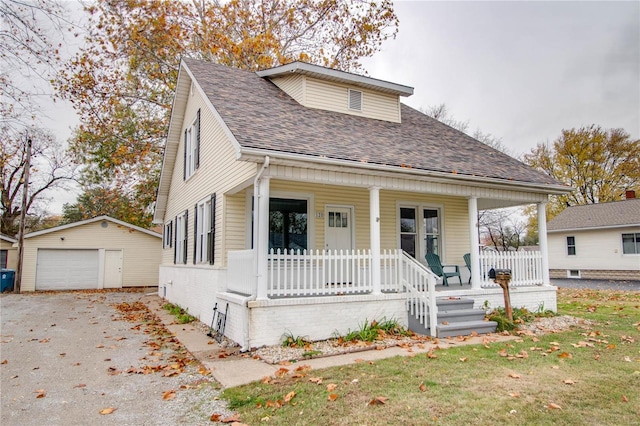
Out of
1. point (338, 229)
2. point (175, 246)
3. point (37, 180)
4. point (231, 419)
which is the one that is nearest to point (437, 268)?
point (338, 229)

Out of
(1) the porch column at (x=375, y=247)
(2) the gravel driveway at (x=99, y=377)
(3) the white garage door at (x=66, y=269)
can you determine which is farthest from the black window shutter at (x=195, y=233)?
(3) the white garage door at (x=66, y=269)

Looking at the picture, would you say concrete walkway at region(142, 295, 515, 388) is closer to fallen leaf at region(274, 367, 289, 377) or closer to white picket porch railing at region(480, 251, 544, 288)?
fallen leaf at region(274, 367, 289, 377)

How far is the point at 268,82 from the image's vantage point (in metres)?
→ 12.3

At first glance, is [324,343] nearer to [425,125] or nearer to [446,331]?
[446,331]

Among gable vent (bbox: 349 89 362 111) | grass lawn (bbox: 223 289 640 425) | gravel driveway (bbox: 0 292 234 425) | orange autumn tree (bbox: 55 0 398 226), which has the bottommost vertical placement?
gravel driveway (bbox: 0 292 234 425)

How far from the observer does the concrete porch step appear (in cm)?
758

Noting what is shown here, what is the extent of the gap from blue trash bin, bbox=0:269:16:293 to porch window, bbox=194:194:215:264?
593 inches

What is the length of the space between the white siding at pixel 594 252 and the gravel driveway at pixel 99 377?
2445cm

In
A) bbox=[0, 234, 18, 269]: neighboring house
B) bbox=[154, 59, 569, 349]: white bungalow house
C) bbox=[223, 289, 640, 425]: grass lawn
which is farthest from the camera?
bbox=[0, 234, 18, 269]: neighboring house

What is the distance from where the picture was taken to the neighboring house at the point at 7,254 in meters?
22.0

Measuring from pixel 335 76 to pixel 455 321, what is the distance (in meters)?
7.13

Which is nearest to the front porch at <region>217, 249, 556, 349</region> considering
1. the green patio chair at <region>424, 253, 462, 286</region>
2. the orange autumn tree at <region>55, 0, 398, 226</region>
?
the green patio chair at <region>424, 253, 462, 286</region>

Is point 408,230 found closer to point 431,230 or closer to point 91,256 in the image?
point 431,230

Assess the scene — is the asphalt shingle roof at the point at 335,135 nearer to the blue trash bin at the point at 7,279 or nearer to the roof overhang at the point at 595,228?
the roof overhang at the point at 595,228
